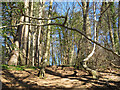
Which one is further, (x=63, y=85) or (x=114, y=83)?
(x=114, y=83)

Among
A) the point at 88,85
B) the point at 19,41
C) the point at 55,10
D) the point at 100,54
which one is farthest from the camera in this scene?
the point at 55,10

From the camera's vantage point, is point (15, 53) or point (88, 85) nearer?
point (88, 85)

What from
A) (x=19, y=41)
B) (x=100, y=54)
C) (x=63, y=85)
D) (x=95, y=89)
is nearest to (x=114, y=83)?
(x=95, y=89)

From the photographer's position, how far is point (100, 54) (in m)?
6.48

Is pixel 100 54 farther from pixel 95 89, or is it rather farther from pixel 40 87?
pixel 40 87

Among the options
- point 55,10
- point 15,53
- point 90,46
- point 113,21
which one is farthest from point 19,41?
point 113,21

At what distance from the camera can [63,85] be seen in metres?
4.80

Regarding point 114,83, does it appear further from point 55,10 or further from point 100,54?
point 55,10

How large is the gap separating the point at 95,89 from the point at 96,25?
12.4 ft

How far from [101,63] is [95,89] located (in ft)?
7.22

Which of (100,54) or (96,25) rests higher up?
(96,25)

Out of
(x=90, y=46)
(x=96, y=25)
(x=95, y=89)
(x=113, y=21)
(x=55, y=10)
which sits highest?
(x=55, y=10)

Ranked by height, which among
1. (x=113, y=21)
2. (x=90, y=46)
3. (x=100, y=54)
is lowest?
(x=100, y=54)

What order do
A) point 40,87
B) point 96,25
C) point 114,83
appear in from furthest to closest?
point 96,25 < point 114,83 < point 40,87
